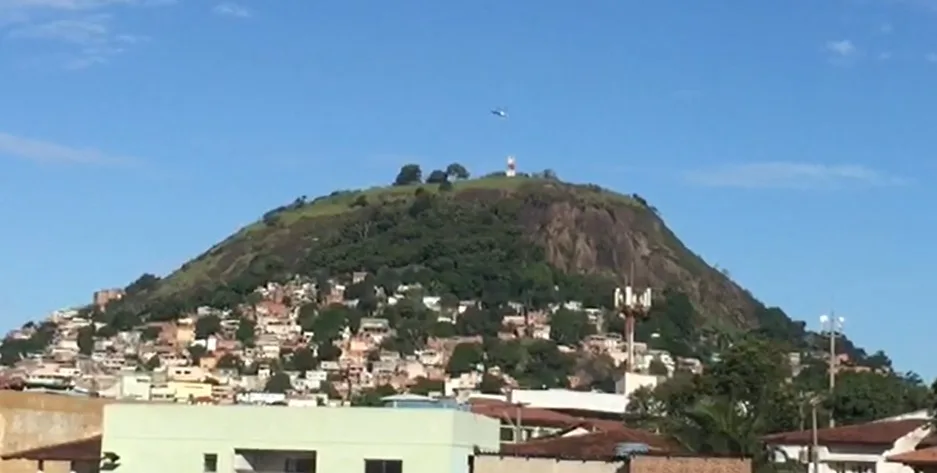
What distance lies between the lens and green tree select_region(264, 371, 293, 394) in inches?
6685

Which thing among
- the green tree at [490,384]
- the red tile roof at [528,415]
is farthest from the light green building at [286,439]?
the green tree at [490,384]

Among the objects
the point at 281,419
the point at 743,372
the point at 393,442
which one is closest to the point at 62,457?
the point at 281,419

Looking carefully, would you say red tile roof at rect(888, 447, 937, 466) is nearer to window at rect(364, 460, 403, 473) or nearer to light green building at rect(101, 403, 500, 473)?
light green building at rect(101, 403, 500, 473)

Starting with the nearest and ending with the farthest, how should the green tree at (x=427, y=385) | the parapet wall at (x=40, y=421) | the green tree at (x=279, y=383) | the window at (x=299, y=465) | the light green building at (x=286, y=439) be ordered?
the light green building at (x=286, y=439) → the window at (x=299, y=465) → the parapet wall at (x=40, y=421) → the green tree at (x=427, y=385) → the green tree at (x=279, y=383)

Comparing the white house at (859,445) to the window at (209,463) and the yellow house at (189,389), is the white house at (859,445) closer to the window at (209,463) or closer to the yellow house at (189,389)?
the window at (209,463)

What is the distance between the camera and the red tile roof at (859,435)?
6072 centimetres

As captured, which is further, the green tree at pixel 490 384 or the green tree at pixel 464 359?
the green tree at pixel 464 359

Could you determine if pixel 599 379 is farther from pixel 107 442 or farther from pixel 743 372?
pixel 107 442

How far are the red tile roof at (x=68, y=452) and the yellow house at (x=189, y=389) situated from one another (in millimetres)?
62336

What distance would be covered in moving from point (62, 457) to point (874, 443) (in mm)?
30952

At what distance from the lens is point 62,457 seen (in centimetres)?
4050

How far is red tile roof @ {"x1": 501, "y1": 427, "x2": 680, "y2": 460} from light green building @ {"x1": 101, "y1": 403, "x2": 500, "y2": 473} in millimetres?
2469

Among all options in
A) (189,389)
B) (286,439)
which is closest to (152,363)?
(189,389)

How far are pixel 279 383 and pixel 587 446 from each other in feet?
437
